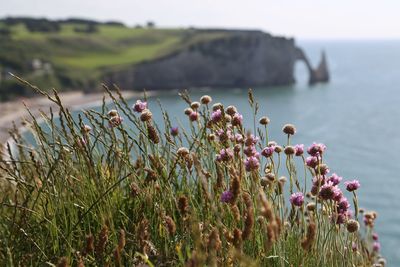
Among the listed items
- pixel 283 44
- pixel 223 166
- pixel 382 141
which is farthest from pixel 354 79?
pixel 223 166

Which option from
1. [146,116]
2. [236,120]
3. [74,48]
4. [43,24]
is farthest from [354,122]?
[43,24]

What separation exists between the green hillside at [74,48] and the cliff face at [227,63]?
410cm

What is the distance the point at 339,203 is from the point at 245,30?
119m

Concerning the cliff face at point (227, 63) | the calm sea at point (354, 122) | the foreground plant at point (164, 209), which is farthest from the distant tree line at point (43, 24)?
the foreground plant at point (164, 209)

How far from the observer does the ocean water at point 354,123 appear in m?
36.7

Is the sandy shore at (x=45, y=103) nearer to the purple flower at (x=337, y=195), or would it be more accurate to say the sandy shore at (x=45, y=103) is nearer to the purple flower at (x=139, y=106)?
the purple flower at (x=139, y=106)

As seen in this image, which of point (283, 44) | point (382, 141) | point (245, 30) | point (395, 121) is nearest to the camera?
point (382, 141)

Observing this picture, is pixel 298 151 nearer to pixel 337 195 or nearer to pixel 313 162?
pixel 313 162

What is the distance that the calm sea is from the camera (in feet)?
121

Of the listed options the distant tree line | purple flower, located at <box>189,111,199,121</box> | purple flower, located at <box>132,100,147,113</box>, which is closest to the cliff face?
the distant tree line

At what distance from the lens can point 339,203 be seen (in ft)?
10.2

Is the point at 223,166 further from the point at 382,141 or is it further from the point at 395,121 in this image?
the point at 395,121

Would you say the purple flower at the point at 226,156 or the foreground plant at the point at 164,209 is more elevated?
the purple flower at the point at 226,156

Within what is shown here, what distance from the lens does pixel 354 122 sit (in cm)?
6700
